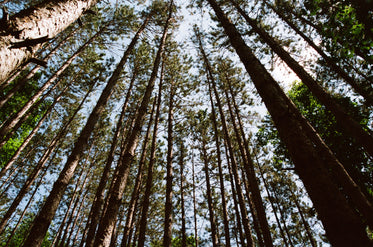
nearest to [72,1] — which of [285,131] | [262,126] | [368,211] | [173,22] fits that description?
[285,131]

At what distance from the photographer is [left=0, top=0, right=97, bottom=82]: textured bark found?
1246 mm

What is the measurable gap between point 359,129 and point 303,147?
4.46 metres

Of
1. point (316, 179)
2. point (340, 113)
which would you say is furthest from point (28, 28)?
point (340, 113)

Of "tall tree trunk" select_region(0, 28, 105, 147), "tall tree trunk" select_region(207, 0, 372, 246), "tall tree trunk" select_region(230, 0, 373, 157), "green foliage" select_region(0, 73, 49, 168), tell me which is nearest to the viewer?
"tall tree trunk" select_region(207, 0, 372, 246)

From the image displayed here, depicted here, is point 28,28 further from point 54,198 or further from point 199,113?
point 199,113

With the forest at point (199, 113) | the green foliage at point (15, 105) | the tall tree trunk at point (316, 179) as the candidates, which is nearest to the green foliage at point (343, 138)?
the forest at point (199, 113)

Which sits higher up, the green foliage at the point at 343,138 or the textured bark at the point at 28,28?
the green foliage at the point at 343,138

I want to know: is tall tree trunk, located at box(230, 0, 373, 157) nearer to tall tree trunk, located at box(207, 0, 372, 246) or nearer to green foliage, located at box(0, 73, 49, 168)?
tall tree trunk, located at box(207, 0, 372, 246)

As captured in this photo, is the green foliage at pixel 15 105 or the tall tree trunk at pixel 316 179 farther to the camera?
the green foliage at pixel 15 105

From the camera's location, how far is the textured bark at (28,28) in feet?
4.09

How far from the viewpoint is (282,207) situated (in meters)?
17.6

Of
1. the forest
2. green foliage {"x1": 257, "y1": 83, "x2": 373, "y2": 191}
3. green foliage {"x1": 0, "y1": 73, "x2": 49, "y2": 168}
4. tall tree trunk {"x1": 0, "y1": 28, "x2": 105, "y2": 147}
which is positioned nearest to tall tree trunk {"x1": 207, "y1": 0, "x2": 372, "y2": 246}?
the forest

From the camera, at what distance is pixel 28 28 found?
55.7 inches

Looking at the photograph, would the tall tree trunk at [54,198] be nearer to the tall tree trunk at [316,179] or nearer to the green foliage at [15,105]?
the tall tree trunk at [316,179]
